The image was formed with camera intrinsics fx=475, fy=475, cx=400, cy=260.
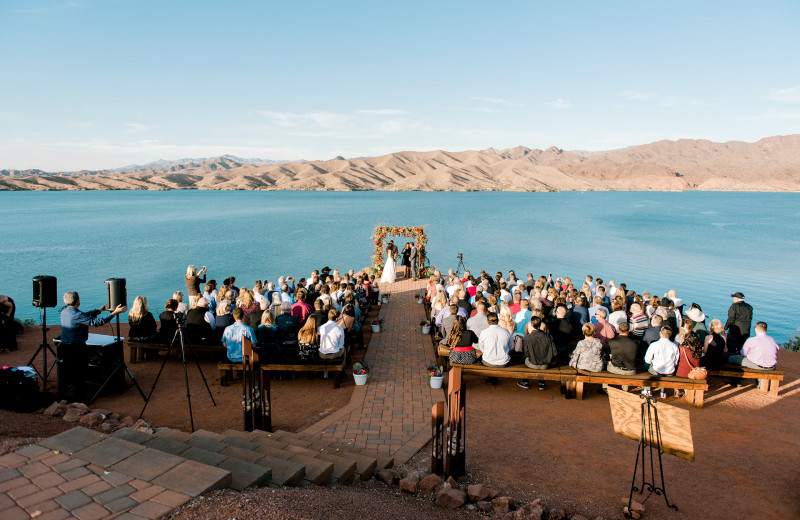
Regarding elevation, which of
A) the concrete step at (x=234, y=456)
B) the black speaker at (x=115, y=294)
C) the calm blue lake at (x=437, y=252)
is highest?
the black speaker at (x=115, y=294)

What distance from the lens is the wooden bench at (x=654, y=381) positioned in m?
6.90

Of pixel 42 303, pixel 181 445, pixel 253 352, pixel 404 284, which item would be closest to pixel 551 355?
pixel 253 352

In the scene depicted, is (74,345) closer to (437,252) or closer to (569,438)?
(569,438)

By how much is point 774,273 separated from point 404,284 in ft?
92.1

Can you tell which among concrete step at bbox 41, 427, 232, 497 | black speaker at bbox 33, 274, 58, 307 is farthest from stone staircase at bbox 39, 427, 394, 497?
black speaker at bbox 33, 274, 58, 307

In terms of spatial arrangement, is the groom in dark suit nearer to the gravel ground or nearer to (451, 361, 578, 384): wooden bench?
(451, 361, 578, 384): wooden bench

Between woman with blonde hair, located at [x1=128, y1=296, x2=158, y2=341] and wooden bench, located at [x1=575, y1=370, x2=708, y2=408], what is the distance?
23.8ft

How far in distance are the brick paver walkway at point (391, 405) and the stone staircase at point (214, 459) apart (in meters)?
0.66

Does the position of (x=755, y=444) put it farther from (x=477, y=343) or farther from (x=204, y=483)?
(x=204, y=483)

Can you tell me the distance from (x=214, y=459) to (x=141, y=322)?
5553 millimetres

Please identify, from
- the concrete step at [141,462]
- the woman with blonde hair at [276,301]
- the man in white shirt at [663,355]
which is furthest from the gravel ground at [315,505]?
the woman with blonde hair at [276,301]

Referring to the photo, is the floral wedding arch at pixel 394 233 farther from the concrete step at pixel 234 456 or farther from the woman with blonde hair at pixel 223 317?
the concrete step at pixel 234 456

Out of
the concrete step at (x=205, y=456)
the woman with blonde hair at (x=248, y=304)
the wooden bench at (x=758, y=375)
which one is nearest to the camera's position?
the concrete step at (x=205, y=456)

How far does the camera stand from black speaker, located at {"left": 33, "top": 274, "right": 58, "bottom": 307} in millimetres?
6559
